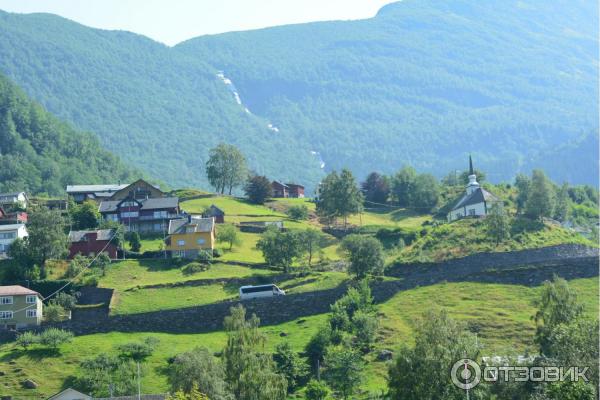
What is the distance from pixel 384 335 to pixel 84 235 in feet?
141

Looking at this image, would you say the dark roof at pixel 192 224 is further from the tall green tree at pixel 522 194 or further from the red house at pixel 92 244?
the tall green tree at pixel 522 194

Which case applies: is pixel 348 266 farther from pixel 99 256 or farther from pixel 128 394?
pixel 128 394

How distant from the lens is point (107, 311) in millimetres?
96250

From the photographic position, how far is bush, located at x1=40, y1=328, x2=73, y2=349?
86.1 m

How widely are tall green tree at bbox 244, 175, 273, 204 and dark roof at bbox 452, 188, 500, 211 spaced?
33664 millimetres

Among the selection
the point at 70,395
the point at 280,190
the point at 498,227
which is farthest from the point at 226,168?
the point at 70,395

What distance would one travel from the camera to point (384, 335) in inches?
3378

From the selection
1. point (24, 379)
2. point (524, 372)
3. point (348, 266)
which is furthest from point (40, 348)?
point (524, 372)

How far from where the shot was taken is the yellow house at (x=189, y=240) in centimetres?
11481

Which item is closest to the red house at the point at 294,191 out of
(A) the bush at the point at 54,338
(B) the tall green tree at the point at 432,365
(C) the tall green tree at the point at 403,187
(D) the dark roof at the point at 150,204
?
(C) the tall green tree at the point at 403,187

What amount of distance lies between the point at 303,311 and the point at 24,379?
24.7m

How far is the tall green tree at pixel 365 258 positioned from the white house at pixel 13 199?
185ft

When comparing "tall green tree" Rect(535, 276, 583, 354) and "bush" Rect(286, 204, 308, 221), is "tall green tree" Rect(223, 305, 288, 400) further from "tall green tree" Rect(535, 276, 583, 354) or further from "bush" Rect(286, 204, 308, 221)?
"bush" Rect(286, 204, 308, 221)

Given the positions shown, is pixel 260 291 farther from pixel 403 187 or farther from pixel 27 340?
pixel 403 187
